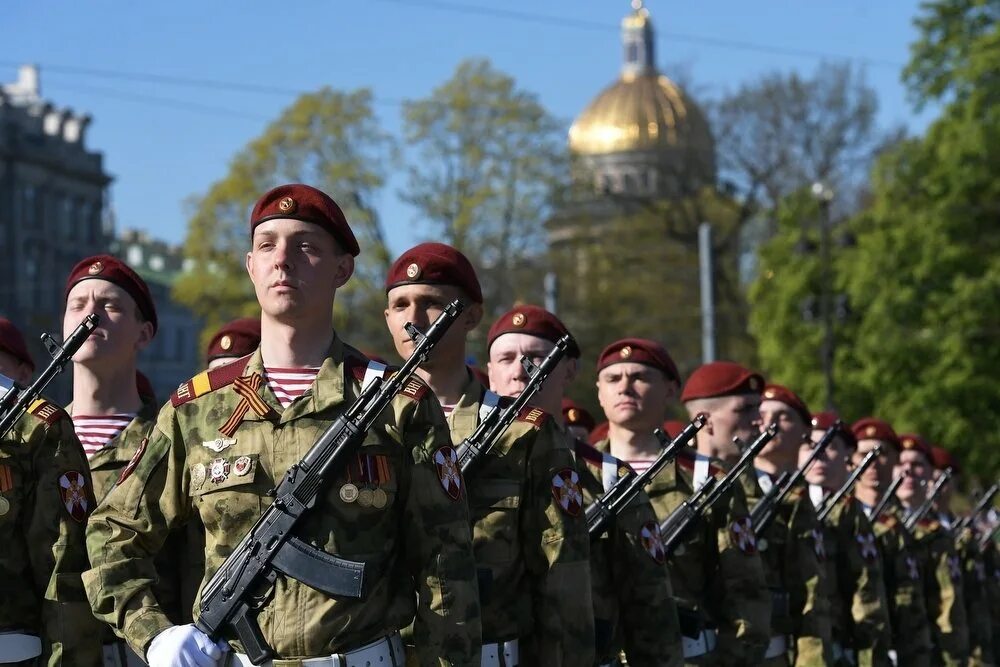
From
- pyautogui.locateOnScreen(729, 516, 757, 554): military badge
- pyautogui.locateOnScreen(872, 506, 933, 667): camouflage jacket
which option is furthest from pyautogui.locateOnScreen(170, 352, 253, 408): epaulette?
pyautogui.locateOnScreen(872, 506, 933, 667): camouflage jacket

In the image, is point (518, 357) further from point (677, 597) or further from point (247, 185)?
point (247, 185)

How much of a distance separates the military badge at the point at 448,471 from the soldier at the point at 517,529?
1075 mm

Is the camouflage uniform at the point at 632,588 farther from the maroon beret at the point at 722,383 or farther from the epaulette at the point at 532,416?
the maroon beret at the point at 722,383

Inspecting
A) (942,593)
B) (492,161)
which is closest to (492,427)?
(942,593)

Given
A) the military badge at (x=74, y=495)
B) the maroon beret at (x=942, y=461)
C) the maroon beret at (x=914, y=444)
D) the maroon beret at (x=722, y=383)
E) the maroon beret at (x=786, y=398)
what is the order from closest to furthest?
the military badge at (x=74, y=495), the maroon beret at (x=722, y=383), the maroon beret at (x=786, y=398), the maroon beret at (x=914, y=444), the maroon beret at (x=942, y=461)

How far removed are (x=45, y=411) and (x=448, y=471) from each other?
1.52 m

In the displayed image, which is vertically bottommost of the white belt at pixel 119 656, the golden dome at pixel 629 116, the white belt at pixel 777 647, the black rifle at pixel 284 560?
the white belt at pixel 777 647

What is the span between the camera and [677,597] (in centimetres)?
866

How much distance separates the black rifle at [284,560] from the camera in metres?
5.15

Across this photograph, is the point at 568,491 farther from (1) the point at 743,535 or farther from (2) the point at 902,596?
(2) the point at 902,596

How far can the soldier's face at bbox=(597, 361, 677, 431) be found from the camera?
850cm

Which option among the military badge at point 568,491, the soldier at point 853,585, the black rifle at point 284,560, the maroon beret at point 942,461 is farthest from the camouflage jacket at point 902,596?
the black rifle at point 284,560

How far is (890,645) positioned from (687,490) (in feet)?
13.6

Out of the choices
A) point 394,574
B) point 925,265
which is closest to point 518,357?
point 394,574
